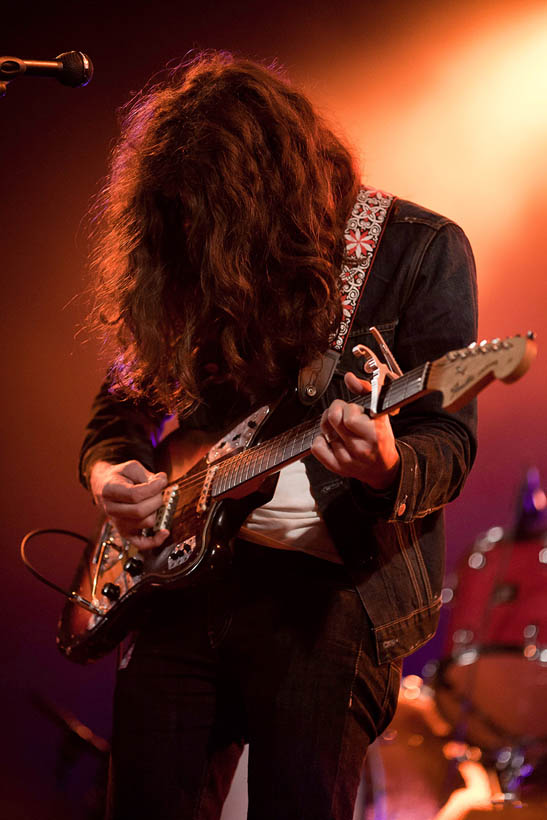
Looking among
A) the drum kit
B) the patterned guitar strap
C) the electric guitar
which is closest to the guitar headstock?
the electric guitar

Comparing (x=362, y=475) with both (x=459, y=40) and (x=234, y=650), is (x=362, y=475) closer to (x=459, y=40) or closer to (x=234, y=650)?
(x=234, y=650)

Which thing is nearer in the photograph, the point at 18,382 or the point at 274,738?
the point at 274,738

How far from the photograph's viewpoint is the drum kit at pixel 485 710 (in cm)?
270

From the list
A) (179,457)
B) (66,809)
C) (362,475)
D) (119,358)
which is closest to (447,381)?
(362,475)

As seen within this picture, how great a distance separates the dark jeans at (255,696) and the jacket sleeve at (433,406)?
25cm

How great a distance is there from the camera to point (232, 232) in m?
1.65

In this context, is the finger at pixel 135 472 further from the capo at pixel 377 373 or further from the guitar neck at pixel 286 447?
the capo at pixel 377 373

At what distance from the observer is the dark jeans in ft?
4.48

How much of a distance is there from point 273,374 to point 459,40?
2417mm

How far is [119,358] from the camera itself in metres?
1.97

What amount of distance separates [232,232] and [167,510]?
628 millimetres

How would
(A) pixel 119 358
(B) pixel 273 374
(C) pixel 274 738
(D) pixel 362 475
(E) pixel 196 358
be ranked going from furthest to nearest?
(A) pixel 119 358 → (E) pixel 196 358 → (B) pixel 273 374 → (C) pixel 274 738 → (D) pixel 362 475

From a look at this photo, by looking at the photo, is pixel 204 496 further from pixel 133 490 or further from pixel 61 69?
pixel 61 69

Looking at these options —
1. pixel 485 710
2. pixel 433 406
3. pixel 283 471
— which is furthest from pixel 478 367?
pixel 485 710
